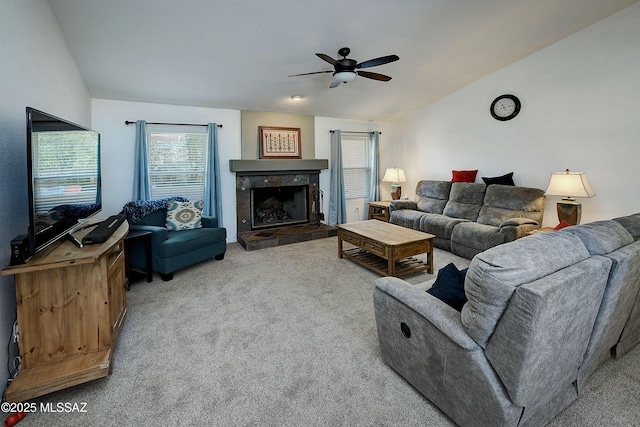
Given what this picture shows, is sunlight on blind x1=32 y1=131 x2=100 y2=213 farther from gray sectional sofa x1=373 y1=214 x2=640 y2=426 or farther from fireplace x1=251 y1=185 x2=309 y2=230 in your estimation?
fireplace x1=251 y1=185 x2=309 y2=230

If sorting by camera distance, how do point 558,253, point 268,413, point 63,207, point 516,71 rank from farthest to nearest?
point 516,71 → point 63,207 → point 268,413 → point 558,253

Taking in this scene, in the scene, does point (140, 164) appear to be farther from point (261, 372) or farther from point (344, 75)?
point (261, 372)

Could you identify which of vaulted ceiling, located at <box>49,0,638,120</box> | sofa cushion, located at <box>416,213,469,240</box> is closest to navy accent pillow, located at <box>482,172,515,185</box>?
sofa cushion, located at <box>416,213,469,240</box>

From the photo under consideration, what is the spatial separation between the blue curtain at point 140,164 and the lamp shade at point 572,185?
17.3ft

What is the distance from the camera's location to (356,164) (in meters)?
6.31

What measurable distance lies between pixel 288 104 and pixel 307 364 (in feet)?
13.6

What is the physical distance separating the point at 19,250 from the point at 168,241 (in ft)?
6.08

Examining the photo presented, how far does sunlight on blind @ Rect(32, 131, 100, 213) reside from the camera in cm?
164

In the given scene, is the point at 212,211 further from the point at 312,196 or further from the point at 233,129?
the point at 312,196

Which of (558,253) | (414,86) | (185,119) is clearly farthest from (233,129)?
(558,253)

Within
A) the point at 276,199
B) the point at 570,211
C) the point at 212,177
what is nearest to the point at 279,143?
the point at 276,199

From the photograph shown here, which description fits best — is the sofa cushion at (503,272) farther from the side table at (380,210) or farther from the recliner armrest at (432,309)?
the side table at (380,210)

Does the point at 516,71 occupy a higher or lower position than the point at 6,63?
higher

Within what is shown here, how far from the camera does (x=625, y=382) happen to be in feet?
5.85
